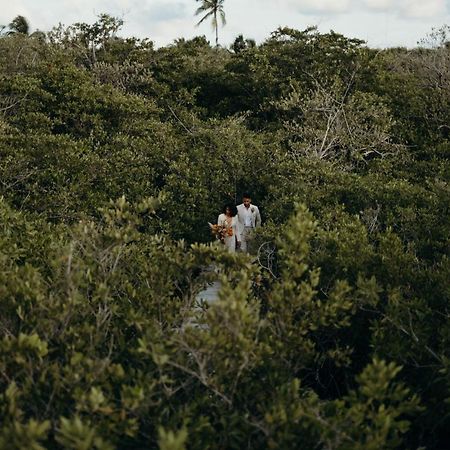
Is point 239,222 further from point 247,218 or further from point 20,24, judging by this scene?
point 20,24

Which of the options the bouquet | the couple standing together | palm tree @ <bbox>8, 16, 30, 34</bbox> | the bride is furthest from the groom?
palm tree @ <bbox>8, 16, 30, 34</bbox>

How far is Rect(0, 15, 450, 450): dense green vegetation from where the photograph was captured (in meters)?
5.24

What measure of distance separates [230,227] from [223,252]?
284 inches

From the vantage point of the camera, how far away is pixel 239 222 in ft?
45.7

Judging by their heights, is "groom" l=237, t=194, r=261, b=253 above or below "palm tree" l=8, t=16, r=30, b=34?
below

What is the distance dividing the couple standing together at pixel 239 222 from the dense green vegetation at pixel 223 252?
0.48m

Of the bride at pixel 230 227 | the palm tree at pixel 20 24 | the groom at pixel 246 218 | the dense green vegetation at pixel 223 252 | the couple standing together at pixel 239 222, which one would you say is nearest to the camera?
the dense green vegetation at pixel 223 252

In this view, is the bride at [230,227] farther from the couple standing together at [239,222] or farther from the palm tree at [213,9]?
the palm tree at [213,9]

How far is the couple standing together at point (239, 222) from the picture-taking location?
13.6 m

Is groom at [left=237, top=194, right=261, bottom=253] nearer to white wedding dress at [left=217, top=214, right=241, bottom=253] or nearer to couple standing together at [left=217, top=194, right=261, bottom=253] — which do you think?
couple standing together at [left=217, top=194, right=261, bottom=253]

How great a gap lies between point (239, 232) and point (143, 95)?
1074 centimetres

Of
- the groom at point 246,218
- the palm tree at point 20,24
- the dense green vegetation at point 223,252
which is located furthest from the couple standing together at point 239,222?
the palm tree at point 20,24

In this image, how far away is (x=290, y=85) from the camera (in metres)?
21.2

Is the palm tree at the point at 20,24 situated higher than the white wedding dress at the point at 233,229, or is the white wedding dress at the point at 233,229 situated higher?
the palm tree at the point at 20,24
